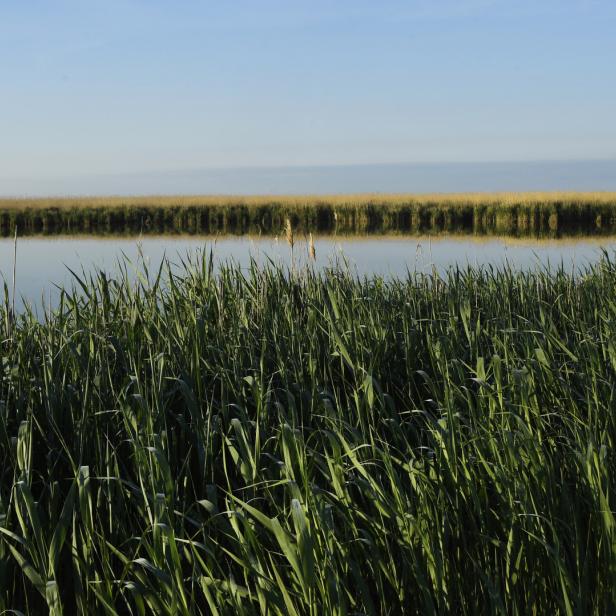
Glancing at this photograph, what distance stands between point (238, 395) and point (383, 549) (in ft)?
3.86

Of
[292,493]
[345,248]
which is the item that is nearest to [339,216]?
[345,248]

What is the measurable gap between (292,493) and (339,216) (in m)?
31.1

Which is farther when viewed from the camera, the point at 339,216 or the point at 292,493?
the point at 339,216

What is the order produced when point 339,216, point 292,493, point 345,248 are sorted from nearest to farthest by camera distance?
point 292,493 → point 345,248 → point 339,216

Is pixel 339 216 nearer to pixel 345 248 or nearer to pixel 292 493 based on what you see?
pixel 345 248

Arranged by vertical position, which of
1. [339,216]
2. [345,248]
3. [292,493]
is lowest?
[292,493]

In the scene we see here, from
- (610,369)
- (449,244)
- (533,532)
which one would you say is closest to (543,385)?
(610,369)

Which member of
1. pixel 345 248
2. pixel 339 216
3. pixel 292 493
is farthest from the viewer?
pixel 339 216

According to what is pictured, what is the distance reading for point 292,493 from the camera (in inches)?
102

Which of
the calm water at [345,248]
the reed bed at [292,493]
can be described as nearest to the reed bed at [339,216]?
the calm water at [345,248]

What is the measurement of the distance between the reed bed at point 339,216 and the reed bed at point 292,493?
1059 inches

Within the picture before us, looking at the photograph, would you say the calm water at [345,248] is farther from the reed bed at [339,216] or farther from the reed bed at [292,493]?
the reed bed at [339,216]

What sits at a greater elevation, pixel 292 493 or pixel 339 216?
pixel 339 216

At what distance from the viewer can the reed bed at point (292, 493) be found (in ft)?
7.72
